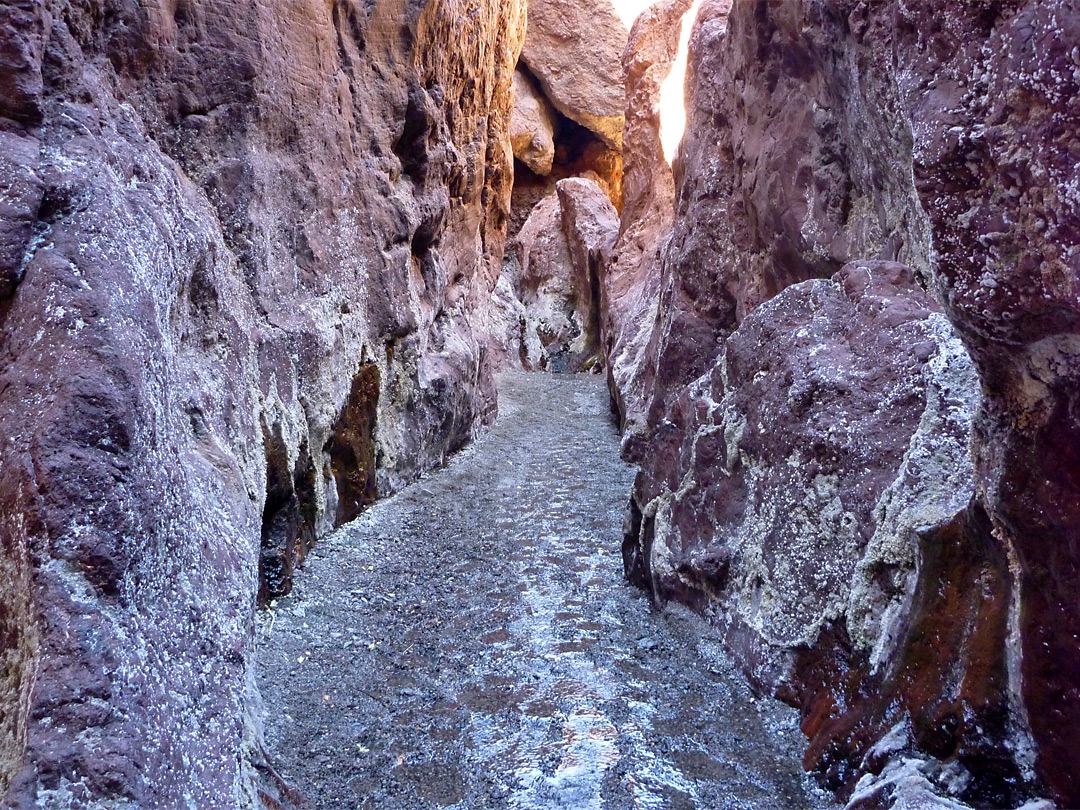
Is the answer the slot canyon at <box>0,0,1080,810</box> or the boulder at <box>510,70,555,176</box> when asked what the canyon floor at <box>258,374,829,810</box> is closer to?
the slot canyon at <box>0,0,1080,810</box>

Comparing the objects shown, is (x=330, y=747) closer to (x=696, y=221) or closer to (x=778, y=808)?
(x=778, y=808)

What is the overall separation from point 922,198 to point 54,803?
2.09 m

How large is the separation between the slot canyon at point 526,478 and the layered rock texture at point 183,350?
1cm

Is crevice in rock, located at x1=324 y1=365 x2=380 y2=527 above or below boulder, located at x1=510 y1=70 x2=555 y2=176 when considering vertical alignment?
below

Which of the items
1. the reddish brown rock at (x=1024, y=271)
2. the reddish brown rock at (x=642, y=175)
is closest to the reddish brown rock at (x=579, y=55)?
the reddish brown rock at (x=642, y=175)

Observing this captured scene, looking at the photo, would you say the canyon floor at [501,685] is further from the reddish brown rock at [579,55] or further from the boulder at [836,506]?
the reddish brown rock at [579,55]

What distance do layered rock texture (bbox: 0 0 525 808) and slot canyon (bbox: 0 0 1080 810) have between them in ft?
0.04

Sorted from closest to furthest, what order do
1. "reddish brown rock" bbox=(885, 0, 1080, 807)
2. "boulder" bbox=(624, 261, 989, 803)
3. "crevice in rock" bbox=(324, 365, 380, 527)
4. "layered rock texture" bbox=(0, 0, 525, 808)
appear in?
1. "reddish brown rock" bbox=(885, 0, 1080, 807)
2. "layered rock texture" bbox=(0, 0, 525, 808)
3. "boulder" bbox=(624, 261, 989, 803)
4. "crevice in rock" bbox=(324, 365, 380, 527)

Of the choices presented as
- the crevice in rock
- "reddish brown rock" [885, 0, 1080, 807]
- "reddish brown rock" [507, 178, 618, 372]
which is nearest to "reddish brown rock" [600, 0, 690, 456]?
"reddish brown rock" [507, 178, 618, 372]

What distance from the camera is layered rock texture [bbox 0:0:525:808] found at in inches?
69.8

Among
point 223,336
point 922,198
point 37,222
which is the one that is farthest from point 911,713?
point 223,336

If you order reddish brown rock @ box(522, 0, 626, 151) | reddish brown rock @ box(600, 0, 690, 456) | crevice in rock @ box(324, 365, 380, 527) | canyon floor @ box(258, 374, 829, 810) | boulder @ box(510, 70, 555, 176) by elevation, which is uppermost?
reddish brown rock @ box(522, 0, 626, 151)

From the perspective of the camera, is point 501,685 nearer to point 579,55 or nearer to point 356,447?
point 356,447

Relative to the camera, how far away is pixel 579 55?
21766 millimetres
